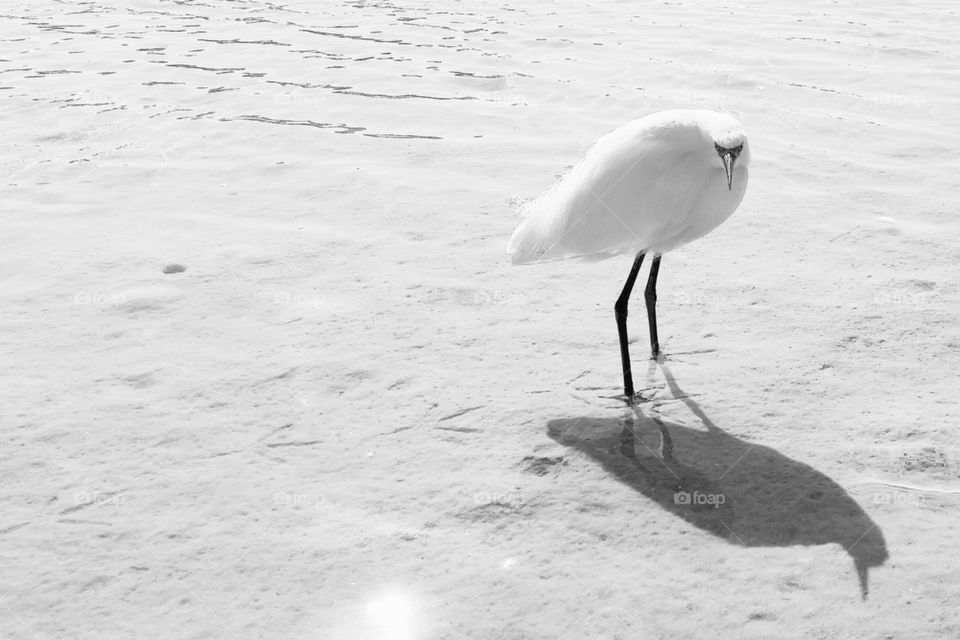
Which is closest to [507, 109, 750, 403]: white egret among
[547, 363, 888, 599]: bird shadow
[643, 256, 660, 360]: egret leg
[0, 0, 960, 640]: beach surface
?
[643, 256, 660, 360]: egret leg

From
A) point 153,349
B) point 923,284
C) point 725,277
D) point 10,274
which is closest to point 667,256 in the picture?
point 725,277

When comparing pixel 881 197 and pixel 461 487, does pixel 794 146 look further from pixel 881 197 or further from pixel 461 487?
pixel 461 487

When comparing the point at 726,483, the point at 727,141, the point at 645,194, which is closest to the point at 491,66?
the point at 645,194

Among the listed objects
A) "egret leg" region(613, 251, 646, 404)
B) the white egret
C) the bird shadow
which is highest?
the white egret

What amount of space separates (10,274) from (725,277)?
4262 mm

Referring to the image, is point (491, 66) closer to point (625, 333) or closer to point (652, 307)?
point (652, 307)

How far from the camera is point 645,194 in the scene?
4.64 meters

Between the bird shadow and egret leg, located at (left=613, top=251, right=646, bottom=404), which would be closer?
the bird shadow

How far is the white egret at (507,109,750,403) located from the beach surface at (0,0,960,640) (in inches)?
25.3

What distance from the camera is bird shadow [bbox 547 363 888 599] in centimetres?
372

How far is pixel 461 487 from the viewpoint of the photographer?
4.09 metres

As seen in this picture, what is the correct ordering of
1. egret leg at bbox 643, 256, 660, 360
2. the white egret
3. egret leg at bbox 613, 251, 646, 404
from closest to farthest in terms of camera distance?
the white egret → egret leg at bbox 613, 251, 646, 404 → egret leg at bbox 643, 256, 660, 360

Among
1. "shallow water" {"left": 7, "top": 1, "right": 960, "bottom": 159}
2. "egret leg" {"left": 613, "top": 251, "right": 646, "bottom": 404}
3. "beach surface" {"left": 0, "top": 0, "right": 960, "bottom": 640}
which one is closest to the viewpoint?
"beach surface" {"left": 0, "top": 0, "right": 960, "bottom": 640}

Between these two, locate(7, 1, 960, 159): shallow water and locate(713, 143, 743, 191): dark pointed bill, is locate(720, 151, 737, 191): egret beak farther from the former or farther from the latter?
locate(7, 1, 960, 159): shallow water
